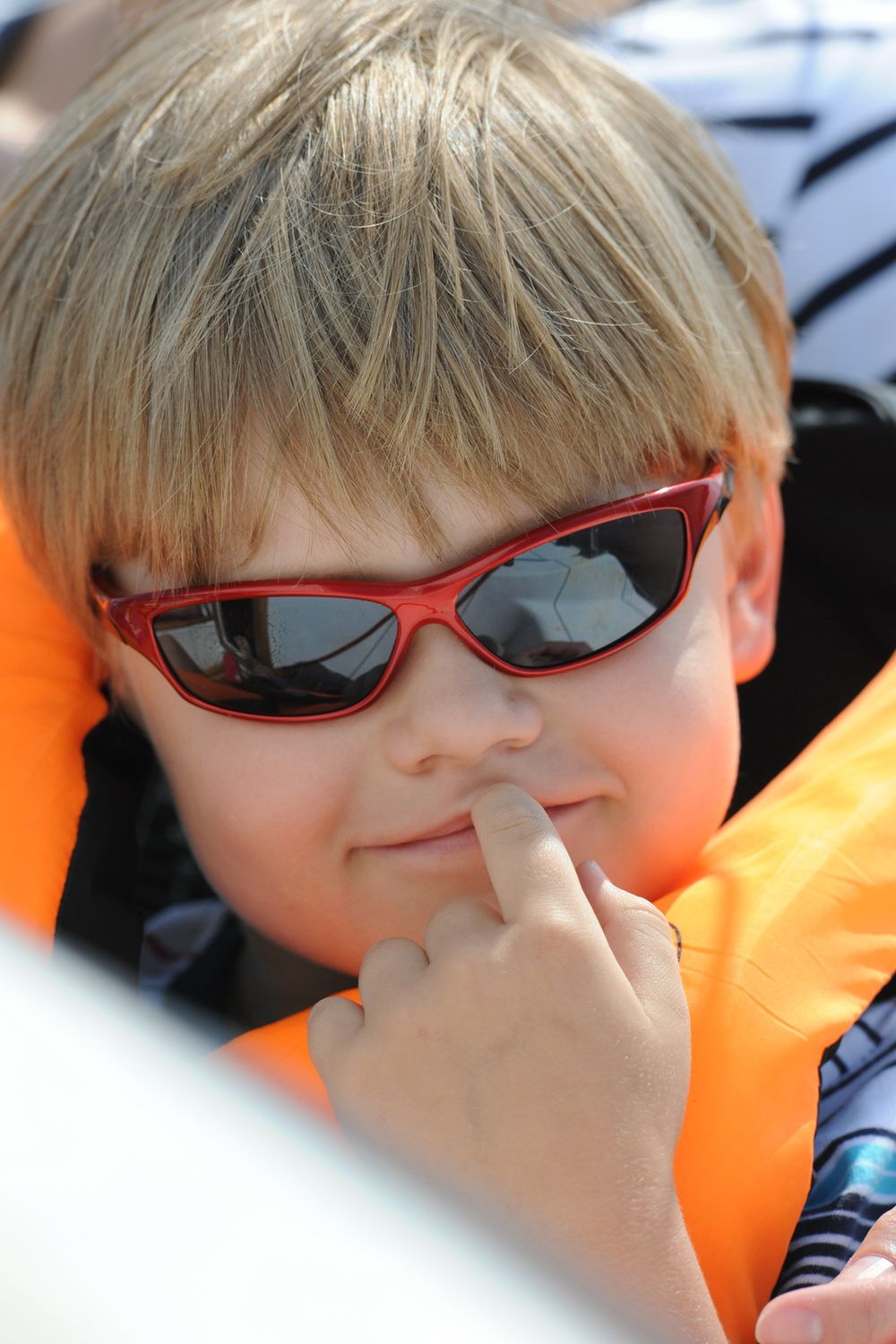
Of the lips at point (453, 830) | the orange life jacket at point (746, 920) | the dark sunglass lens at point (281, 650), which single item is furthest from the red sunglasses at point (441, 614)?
the orange life jacket at point (746, 920)

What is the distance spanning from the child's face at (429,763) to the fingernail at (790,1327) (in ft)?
1.64

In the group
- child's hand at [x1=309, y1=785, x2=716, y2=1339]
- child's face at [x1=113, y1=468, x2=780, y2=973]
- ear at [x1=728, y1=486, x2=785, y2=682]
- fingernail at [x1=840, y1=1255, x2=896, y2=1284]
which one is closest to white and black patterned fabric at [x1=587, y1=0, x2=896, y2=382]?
ear at [x1=728, y1=486, x2=785, y2=682]

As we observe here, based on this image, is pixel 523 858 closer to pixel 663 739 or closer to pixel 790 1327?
pixel 663 739

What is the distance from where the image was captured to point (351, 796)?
4.43ft

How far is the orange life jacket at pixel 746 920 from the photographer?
1.13 meters

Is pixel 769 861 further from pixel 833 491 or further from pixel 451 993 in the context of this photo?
pixel 833 491

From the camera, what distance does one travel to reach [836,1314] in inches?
38.5

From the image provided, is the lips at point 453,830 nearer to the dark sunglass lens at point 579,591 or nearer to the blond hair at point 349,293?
the dark sunglass lens at point 579,591

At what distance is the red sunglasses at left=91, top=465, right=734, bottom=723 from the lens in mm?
1252

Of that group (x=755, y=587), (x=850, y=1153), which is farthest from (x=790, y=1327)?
(x=755, y=587)

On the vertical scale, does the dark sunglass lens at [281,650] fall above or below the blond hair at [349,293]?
below

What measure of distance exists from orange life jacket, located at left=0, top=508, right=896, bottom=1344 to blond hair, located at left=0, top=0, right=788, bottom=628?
0.62ft

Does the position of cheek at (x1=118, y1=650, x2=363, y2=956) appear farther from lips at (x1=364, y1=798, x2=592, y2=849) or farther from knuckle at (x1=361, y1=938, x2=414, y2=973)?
knuckle at (x1=361, y1=938, x2=414, y2=973)

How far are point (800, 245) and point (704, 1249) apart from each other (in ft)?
5.36
